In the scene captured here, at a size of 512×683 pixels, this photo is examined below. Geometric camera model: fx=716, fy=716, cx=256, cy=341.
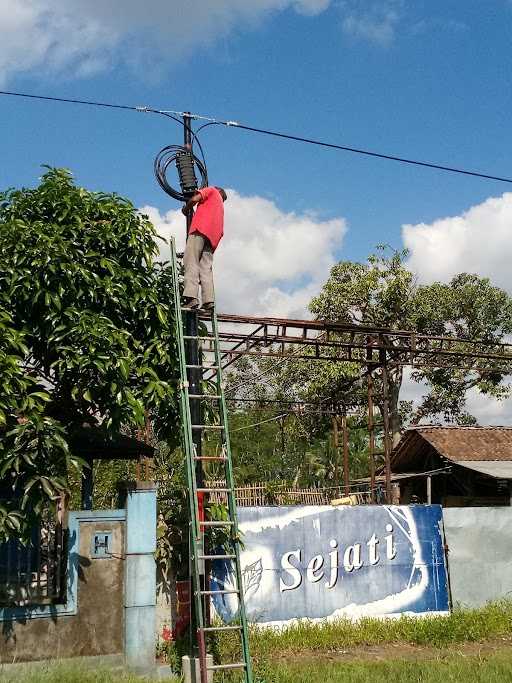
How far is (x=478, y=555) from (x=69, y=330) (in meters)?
8.20

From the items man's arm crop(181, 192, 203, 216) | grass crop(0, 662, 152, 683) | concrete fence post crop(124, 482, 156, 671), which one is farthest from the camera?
man's arm crop(181, 192, 203, 216)

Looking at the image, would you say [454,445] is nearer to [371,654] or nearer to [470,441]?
[470,441]

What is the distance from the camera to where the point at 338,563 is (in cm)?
1134

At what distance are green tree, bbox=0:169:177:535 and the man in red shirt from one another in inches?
20.8

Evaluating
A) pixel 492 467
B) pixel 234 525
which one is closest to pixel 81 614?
pixel 234 525

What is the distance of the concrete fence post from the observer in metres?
8.73

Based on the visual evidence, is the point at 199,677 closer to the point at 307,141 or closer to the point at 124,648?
the point at 124,648

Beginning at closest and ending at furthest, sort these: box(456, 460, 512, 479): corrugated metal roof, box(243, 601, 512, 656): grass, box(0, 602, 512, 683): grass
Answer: box(0, 602, 512, 683): grass
box(243, 601, 512, 656): grass
box(456, 460, 512, 479): corrugated metal roof

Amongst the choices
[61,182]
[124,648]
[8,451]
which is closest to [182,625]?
[124,648]

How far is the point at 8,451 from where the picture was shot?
7.77 m

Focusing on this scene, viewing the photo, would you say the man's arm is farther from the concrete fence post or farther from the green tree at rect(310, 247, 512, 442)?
the green tree at rect(310, 247, 512, 442)

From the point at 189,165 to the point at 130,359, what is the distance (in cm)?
275

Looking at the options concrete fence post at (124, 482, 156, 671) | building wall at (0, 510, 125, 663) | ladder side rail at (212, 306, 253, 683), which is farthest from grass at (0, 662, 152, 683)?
ladder side rail at (212, 306, 253, 683)

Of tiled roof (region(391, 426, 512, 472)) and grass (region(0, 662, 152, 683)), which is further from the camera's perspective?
tiled roof (region(391, 426, 512, 472))
